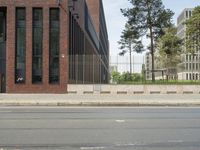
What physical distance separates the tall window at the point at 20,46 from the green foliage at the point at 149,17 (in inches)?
732

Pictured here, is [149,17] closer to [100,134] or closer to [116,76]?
[116,76]

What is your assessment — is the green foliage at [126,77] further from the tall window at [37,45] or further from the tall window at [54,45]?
the tall window at [37,45]

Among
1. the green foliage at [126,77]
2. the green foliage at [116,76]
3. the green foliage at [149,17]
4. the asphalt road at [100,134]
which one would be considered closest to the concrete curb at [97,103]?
the asphalt road at [100,134]

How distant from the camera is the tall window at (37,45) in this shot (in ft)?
145

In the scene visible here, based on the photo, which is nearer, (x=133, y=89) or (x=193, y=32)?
(x=133, y=89)

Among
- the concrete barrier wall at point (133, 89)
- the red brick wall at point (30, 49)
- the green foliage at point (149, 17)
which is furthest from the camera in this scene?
the green foliage at point (149, 17)

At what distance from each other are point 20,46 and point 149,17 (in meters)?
20.5

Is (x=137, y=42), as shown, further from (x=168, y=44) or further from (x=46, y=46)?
(x=46, y=46)

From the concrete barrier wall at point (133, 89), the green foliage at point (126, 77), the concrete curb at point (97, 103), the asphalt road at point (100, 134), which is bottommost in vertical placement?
the asphalt road at point (100, 134)

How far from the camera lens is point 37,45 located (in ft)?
147

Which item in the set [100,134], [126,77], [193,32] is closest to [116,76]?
[126,77]

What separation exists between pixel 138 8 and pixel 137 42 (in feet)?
18.5

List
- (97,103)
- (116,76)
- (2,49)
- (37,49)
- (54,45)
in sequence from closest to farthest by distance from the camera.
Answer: (97,103)
(37,49)
(54,45)
(2,49)
(116,76)

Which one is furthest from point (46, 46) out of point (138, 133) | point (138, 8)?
point (138, 133)
